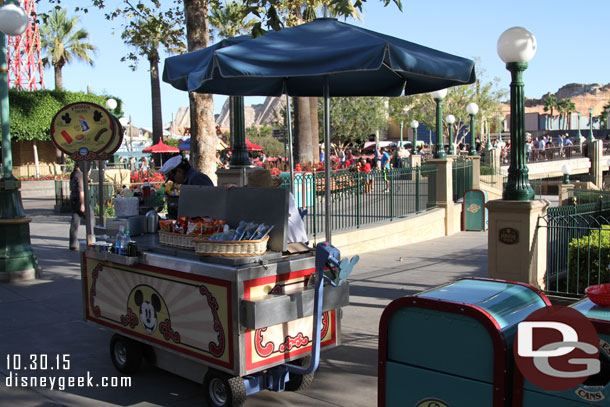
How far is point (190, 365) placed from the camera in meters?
5.05

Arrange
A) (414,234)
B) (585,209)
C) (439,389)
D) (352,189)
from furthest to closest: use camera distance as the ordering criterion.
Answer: (414,234) < (352,189) < (585,209) < (439,389)

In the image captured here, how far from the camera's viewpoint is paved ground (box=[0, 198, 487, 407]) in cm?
503

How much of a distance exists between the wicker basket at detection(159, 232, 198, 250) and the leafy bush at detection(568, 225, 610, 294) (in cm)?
458

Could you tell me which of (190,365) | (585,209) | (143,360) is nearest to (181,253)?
(190,365)

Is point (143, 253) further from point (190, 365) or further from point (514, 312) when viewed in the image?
point (514, 312)

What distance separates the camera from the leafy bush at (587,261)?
7176 mm

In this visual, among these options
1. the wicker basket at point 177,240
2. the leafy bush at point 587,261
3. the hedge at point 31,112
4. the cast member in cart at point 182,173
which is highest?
the hedge at point 31,112

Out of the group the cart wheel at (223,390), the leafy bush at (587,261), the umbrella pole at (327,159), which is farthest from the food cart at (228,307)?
the leafy bush at (587,261)

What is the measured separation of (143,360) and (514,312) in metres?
3.85

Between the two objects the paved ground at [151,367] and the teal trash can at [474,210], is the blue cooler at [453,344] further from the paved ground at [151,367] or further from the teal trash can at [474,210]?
the teal trash can at [474,210]

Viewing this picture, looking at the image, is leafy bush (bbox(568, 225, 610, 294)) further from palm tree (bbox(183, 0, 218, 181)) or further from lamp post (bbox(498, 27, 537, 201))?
palm tree (bbox(183, 0, 218, 181))

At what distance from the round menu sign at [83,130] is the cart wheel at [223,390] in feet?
11.0

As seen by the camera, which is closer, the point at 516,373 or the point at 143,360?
the point at 516,373

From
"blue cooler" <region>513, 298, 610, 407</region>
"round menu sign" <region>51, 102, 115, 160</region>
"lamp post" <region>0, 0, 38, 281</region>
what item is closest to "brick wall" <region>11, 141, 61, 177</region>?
"lamp post" <region>0, 0, 38, 281</region>
